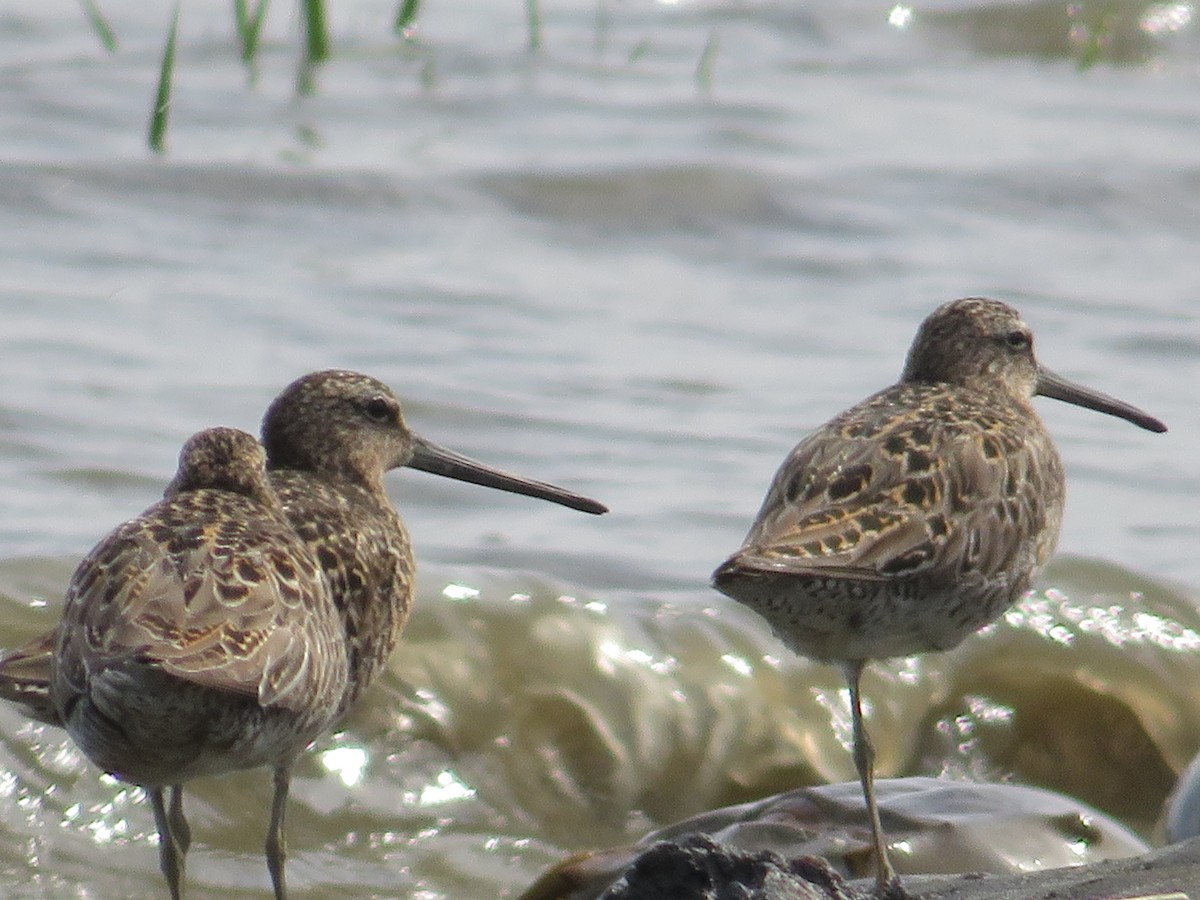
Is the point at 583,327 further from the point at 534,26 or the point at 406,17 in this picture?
the point at 534,26

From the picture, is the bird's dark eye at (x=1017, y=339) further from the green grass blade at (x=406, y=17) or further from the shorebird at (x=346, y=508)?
the green grass blade at (x=406, y=17)

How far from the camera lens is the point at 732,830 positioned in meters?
5.43

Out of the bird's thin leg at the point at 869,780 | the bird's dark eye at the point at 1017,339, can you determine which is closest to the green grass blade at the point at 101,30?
the bird's dark eye at the point at 1017,339

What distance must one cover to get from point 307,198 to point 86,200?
3.56ft

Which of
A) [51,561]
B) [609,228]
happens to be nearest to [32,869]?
[51,561]

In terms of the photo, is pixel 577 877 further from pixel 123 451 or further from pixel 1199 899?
pixel 123 451

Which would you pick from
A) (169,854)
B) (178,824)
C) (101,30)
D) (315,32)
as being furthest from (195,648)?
(315,32)

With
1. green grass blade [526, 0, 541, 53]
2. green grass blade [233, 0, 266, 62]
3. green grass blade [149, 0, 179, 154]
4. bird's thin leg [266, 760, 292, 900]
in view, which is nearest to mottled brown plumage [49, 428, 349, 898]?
bird's thin leg [266, 760, 292, 900]

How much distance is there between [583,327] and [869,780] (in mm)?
5172

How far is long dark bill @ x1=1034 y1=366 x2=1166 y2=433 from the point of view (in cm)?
695

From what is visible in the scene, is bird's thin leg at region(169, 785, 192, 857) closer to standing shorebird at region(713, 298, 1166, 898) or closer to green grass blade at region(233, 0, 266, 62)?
standing shorebird at region(713, 298, 1166, 898)

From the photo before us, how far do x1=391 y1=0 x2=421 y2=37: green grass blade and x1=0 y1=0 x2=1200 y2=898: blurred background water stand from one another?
19 cm

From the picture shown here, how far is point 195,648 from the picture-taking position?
14.6 feet

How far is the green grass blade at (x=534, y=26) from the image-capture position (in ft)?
44.6
